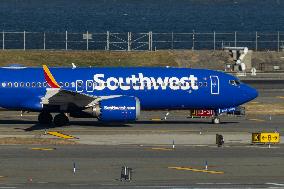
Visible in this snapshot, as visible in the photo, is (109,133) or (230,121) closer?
(109,133)

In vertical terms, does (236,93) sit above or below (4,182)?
above

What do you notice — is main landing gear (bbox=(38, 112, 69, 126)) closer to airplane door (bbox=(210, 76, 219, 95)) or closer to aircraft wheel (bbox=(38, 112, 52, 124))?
aircraft wheel (bbox=(38, 112, 52, 124))

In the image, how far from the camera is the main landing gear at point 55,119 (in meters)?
70.7

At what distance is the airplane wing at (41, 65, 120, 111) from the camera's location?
69.3 m

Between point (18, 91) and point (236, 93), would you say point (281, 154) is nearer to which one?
point (236, 93)

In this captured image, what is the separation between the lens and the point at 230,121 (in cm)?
7525

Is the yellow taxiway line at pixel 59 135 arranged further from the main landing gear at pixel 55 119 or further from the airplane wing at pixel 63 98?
the main landing gear at pixel 55 119

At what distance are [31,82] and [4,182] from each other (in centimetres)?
2364

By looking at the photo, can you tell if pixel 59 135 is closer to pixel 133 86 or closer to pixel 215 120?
pixel 133 86

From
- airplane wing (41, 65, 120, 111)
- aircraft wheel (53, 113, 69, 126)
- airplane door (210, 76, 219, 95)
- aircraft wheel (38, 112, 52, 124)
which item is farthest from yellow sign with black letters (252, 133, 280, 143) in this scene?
aircraft wheel (38, 112, 52, 124)

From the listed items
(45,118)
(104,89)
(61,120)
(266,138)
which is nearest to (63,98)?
(61,120)

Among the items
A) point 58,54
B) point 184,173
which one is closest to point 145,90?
point 184,173

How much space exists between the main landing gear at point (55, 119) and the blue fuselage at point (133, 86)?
110 centimetres

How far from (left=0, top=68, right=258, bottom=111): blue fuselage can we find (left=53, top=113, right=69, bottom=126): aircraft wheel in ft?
4.44
